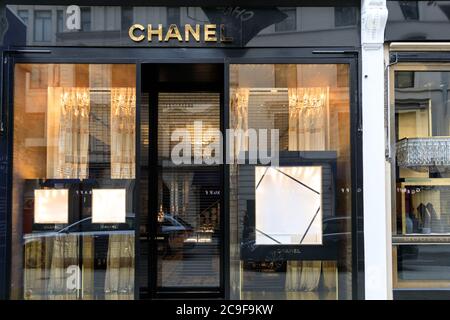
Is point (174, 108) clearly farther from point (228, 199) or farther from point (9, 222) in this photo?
point (9, 222)

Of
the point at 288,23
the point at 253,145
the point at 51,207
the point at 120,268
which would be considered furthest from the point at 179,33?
the point at 120,268

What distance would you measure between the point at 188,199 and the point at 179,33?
2530mm

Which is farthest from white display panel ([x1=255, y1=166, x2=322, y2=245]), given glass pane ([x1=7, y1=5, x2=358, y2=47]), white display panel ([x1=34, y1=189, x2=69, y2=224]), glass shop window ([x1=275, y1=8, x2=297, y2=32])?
white display panel ([x1=34, y1=189, x2=69, y2=224])

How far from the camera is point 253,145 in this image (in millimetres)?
6797

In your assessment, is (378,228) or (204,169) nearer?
(378,228)

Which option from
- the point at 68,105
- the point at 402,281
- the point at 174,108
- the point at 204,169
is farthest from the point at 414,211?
the point at 68,105

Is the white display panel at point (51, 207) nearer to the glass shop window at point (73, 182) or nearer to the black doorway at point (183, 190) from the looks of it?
the glass shop window at point (73, 182)

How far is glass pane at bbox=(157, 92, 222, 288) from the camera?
742cm

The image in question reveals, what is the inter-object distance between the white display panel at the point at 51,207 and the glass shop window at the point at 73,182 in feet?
0.04

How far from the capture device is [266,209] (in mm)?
6617

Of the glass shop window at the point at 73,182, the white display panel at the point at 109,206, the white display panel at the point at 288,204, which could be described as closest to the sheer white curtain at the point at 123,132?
the glass shop window at the point at 73,182

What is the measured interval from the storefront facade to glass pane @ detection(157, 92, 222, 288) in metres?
0.77

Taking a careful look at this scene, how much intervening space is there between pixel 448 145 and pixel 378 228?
1.55m

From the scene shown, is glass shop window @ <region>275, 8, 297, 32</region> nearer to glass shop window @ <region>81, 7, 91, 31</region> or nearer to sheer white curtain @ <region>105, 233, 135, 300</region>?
glass shop window @ <region>81, 7, 91, 31</region>
